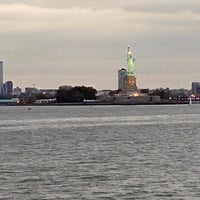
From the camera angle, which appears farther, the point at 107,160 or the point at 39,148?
the point at 39,148

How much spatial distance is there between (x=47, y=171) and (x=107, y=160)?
210 inches

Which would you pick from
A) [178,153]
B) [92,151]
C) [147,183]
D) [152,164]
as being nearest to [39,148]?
[92,151]

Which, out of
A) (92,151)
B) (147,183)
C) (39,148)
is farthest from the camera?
(39,148)

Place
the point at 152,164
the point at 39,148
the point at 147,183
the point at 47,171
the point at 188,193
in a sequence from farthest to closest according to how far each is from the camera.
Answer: the point at 39,148 < the point at 152,164 < the point at 47,171 < the point at 147,183 < the point at 188,193

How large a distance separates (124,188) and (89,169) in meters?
5.76

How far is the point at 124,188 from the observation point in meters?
27.4

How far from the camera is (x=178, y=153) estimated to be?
4041 cm

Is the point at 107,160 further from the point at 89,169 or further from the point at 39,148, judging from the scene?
the point at 39,148

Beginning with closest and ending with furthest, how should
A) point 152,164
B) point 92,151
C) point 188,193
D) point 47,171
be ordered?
1. point 188,193
2. point 47,171
3. point 152,164
4. point 92,151

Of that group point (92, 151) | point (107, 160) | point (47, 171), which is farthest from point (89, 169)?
point (92, 151)

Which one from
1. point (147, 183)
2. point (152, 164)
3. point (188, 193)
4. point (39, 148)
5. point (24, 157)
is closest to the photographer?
point (188, 193)

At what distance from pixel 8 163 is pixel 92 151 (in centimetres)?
778

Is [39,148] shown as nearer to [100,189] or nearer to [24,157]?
[24,157]

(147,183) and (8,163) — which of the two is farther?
(8,163)
